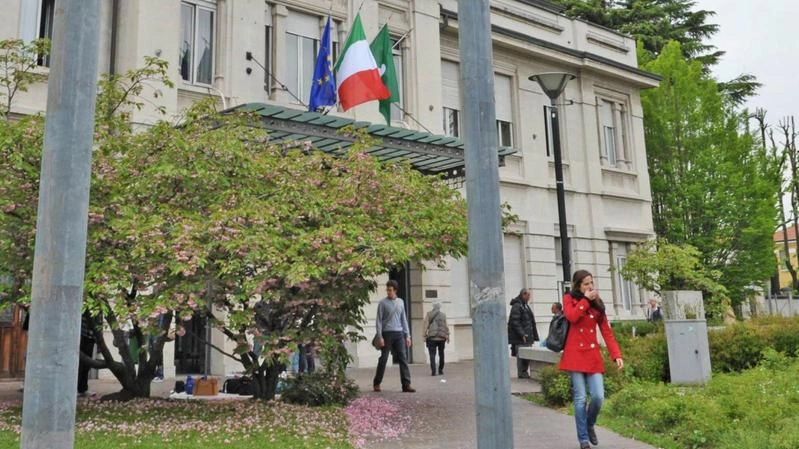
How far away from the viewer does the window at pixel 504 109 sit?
24.2 metres

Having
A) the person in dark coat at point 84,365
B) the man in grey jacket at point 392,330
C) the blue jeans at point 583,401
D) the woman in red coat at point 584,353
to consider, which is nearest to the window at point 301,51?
the man in grey jacket at point 392,330

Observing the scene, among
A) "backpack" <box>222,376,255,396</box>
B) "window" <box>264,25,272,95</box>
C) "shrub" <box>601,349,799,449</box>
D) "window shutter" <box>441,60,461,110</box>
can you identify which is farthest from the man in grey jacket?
"window shutter" <box>441,60,461,110</box>

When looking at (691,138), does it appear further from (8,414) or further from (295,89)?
(8,414)

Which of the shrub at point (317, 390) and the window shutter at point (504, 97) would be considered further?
the window shutter at point (504, 97)

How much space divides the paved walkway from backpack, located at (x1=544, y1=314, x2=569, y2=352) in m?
1.08

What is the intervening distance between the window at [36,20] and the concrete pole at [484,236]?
1357 cm

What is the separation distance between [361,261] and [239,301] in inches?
65.8

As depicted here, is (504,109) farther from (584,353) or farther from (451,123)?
(584,353)

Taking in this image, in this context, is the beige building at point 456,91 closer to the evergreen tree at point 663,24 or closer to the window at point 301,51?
the window at point 301,51

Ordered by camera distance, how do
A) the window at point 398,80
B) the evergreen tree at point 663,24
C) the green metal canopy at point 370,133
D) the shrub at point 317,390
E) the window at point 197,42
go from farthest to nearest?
the evergreen tree at point 663,24, the window at point 398,80, the window at point 197,42, the green metal canopy at point 370,133, the shrub at point 317,390

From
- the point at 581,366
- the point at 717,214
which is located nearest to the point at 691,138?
the point at 717,214

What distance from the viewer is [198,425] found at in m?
8.16

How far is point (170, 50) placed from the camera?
54.4 feet

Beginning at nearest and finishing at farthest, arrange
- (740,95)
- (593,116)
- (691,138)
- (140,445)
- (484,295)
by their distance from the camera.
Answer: (484,295), (140,445), (593,116), (691,138), (740,95)
